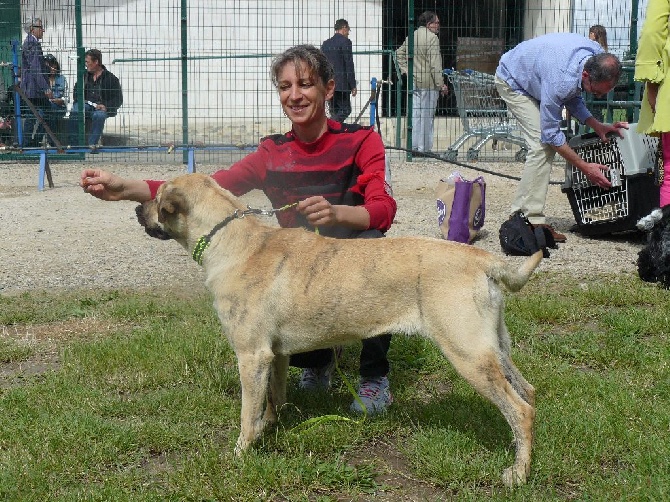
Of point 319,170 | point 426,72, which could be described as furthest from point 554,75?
point 426,72

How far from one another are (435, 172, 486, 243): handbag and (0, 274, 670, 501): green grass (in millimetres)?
2324

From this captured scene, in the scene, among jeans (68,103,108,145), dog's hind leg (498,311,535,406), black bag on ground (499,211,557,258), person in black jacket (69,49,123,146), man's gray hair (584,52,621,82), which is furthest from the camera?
jeans (68,103,108,145)

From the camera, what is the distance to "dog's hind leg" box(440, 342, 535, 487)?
11.6 ft

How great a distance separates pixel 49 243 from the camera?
27.6 feet

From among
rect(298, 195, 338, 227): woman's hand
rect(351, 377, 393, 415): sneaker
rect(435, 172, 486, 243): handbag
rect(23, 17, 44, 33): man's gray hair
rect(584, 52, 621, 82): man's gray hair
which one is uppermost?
rect(23, 17, 44, 33): man's gray hair

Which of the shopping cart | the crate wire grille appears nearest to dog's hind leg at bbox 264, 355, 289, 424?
the crate wire grille

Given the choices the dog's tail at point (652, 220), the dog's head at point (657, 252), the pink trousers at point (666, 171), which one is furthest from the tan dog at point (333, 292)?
the pink trousers at point (666, 171)

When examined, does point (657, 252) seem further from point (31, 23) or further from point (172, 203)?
point (31, 23)

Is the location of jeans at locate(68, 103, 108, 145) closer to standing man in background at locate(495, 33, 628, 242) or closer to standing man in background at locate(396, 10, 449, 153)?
standing man in background at locate(396, 10, 449, 153)

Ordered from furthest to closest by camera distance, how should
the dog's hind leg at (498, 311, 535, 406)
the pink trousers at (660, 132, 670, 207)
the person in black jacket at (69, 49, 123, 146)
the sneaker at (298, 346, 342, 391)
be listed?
1. the person in black jacket at (69, 49, 123, 146)
2. the pink trousers at (660, 132, 670, 207)
3. the sneaker at (298, 346, 342, 391)
4. the dog's hind leg at (498, 311, 535, 406)

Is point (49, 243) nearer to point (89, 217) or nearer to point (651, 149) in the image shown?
point (89, 217)

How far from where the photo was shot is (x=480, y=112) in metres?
14.3

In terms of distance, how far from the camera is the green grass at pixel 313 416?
3674 millimetres

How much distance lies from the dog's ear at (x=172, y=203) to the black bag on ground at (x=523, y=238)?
15.2ft
